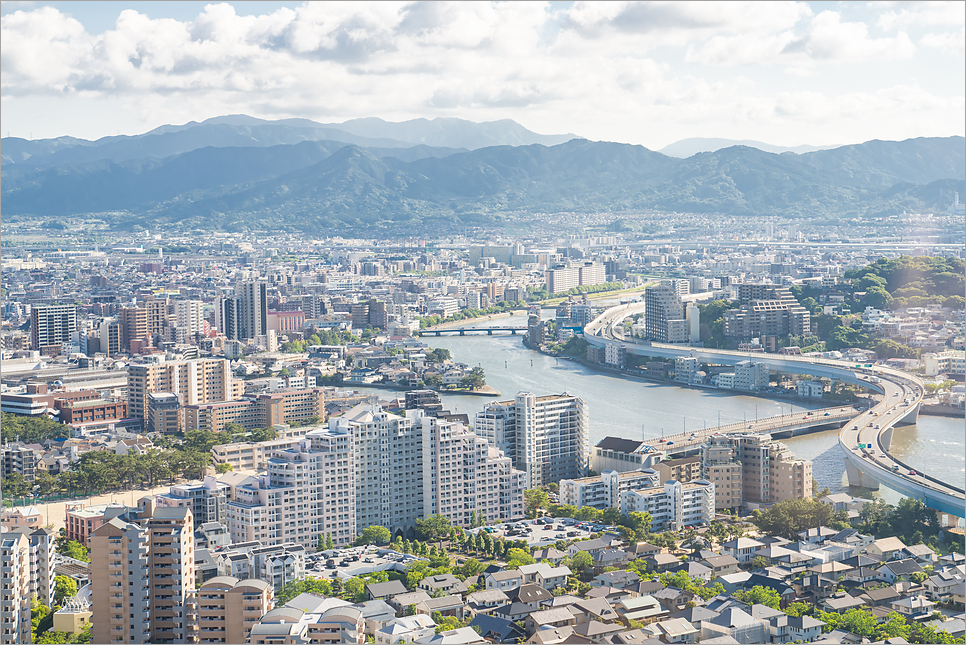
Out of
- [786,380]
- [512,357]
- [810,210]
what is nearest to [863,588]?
[786,380]

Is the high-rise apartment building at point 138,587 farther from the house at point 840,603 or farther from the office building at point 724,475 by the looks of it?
the office building at point 724,475

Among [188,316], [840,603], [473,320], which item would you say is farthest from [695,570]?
[473,320]

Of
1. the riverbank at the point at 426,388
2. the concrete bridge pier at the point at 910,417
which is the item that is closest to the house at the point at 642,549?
the concrete bridge pier at the point at 910,417

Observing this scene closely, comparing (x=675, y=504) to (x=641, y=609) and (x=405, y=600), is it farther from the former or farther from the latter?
(x=405, y=600)

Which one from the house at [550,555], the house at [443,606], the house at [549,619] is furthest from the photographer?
the house at [550,555]

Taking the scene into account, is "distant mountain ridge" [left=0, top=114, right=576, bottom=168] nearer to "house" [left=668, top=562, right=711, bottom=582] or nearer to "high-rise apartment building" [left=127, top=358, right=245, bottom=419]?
"high-rise apartment building" [left=127, top=358, right=245, bottom=419]

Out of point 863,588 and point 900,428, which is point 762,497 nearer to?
point 863,588
